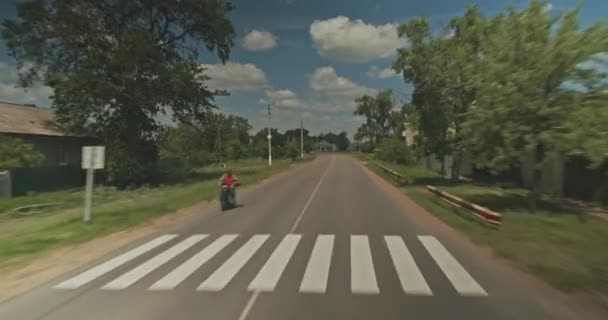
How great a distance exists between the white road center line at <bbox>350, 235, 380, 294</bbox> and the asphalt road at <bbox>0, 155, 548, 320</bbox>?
0.8 inches

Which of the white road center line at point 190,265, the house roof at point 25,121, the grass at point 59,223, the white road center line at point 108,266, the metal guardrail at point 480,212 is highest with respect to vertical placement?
the house roof at point 25,121

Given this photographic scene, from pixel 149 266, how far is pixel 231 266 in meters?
1.68

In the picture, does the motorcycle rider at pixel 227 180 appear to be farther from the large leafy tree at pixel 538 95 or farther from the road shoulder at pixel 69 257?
the large leafy tree at pixel 538 95

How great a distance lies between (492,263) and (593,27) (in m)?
11.6

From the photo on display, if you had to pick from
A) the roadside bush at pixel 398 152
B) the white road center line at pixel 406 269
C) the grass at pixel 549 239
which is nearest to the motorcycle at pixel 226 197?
the grass at pixel 549 239

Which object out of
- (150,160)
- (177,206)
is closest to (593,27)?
(177,206)

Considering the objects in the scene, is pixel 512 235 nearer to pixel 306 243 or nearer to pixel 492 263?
pixel 492 263

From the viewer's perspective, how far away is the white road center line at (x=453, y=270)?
341 inches

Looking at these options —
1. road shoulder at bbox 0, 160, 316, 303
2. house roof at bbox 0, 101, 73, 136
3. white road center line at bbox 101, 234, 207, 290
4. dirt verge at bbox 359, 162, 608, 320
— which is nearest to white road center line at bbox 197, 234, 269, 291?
white road center line at bbox 101, 234, 207, 290

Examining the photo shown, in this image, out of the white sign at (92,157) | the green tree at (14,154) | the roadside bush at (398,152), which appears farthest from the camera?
the roadside bush at (398,152)

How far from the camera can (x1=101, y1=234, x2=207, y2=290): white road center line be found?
9195 mm

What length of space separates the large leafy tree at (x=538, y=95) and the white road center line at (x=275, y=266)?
909 centimetres

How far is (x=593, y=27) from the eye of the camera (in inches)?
717

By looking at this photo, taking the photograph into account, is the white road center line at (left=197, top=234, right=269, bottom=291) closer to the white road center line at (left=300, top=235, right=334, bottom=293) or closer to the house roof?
the white road center line at (left=300, top=235, right=334, bottom=293)
